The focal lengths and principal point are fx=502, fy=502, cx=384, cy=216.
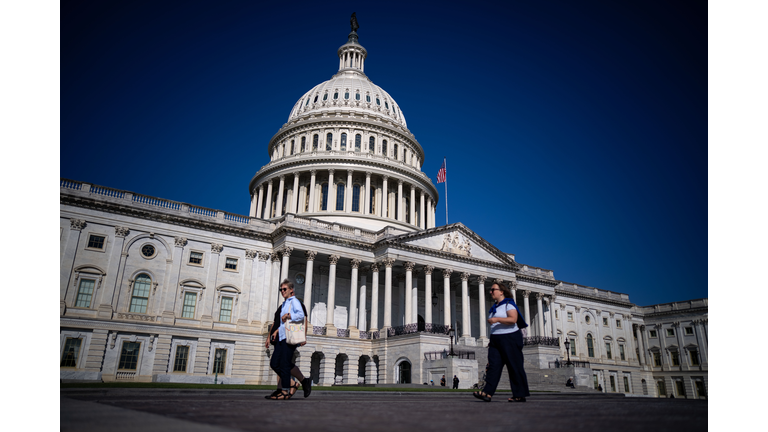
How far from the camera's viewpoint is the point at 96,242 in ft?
122

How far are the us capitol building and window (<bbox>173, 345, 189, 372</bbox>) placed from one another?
0.08 m

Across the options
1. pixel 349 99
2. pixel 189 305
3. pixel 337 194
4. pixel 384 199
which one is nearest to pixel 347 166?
pixel 337 194

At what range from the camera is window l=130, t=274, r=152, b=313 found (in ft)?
123

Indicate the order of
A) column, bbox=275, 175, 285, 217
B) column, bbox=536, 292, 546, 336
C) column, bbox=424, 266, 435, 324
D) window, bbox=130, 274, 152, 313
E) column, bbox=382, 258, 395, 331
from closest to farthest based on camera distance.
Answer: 1. window, bbox=130, 274, 152, 313
2. column, bbox=382, 258, 395, 331
3. column, bbox=424, 266, 435, 324
4. column, bbox=536, 292, 546, 336
5. column, bbox=275, 175, 285, 217

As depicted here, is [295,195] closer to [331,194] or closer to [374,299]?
[331,194]

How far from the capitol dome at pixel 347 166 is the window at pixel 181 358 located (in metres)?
19.8

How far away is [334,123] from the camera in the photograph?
211 feet

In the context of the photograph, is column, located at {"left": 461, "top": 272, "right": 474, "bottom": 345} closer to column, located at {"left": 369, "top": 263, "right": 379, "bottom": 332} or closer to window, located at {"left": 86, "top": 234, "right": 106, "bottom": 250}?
column, located at {"left": 369, "top": 263, "right": 379, "bottom": 332}

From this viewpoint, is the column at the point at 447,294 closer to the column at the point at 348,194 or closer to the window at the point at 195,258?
the column at the point at 348,194

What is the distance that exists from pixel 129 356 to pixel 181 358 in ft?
11.7

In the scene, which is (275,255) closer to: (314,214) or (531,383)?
(314,214)

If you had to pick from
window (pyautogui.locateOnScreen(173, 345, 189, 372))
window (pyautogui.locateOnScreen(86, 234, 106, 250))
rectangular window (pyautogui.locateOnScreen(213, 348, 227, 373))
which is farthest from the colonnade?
window (pyautogui.locateOnScreen(86, 234, 106, 250))

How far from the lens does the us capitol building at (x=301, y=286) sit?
36.2 metres

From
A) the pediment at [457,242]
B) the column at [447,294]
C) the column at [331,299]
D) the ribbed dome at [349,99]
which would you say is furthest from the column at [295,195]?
the column at [447,294]
